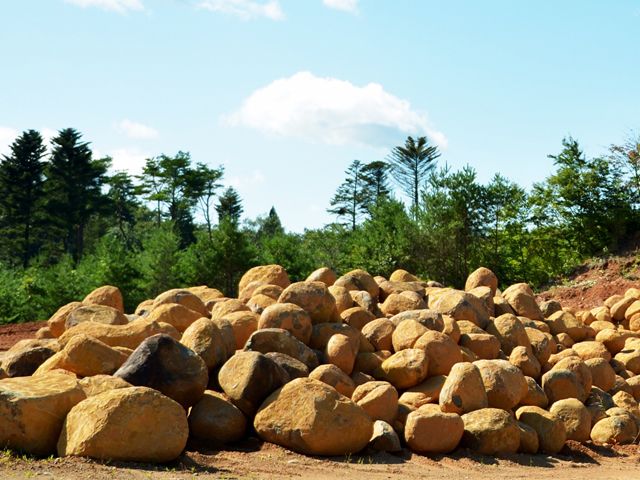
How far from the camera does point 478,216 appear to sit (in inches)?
1009

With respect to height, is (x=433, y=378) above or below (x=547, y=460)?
above

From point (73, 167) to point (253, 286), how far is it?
37593 millimetres

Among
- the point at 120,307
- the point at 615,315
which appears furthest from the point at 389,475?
the point at 615,315

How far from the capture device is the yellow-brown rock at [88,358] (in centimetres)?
690

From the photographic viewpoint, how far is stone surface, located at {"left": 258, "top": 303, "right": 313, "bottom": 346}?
800 cm

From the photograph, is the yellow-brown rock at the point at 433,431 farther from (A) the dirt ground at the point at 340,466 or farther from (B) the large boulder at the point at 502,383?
(B) the large boulder at the point at 502,383

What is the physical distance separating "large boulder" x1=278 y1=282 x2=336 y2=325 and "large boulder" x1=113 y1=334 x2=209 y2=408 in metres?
2.30

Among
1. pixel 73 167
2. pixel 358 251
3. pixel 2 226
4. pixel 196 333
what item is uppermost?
pixel 73 167

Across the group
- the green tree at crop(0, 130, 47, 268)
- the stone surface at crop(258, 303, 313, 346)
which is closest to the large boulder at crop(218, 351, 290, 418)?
the stone surface at crop(258, 303, 313, 346)

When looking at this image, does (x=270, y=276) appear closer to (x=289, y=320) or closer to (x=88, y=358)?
(x=289, y=320)

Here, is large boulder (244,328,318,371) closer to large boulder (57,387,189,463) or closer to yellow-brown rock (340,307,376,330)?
yellow-brown rock (340,307,376,330)

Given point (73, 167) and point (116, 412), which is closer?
point (116, 412)

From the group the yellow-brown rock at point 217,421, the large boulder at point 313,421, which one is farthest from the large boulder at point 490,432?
the yellow-brown rock at point 217,421

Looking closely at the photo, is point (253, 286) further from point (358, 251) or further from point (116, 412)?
point (358, 251)
